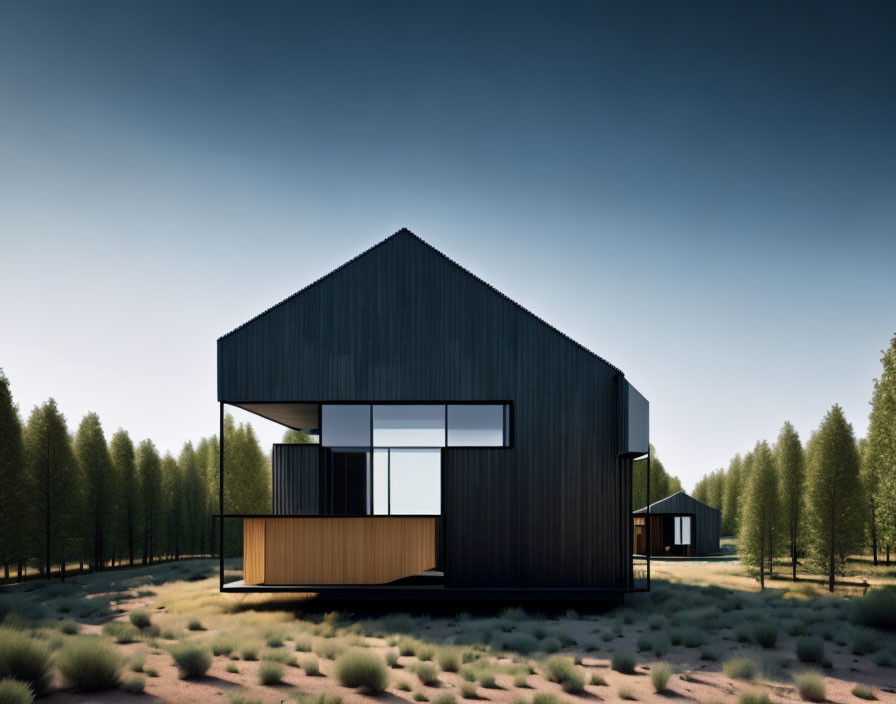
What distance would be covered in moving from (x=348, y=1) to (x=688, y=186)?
10.9 metres

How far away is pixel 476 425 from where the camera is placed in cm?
1652

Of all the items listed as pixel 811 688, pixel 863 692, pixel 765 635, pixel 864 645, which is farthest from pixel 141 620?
pixel 864 645

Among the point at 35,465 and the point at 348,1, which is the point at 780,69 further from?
the point at 35,465

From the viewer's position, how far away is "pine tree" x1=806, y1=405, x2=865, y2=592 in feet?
86.6

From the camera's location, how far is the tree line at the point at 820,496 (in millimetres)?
26266

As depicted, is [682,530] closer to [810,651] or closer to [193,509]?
[810,651]

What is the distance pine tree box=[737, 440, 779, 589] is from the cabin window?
10567 mm

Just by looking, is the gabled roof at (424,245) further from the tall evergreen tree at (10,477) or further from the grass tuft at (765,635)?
the tall evergreen tree at (10,477)

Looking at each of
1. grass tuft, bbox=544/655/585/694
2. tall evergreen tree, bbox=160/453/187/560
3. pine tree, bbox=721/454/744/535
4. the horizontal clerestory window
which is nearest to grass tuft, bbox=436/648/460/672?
grass tuft, bbox=544/655/585/694

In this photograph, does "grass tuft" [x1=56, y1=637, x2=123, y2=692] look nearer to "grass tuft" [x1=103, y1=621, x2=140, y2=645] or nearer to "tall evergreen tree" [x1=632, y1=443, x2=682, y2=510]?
"grass tuft" [x1=103, y1=621, x2=140, y2=645]

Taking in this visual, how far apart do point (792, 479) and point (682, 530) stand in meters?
11.1

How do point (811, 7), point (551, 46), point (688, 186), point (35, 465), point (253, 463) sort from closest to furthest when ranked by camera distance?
point (811, 7) < point (551, 46) < point (688, 186) < point (35, 465) < point (253, 463)

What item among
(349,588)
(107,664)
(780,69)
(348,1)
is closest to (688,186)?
(780,69)

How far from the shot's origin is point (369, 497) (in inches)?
640
